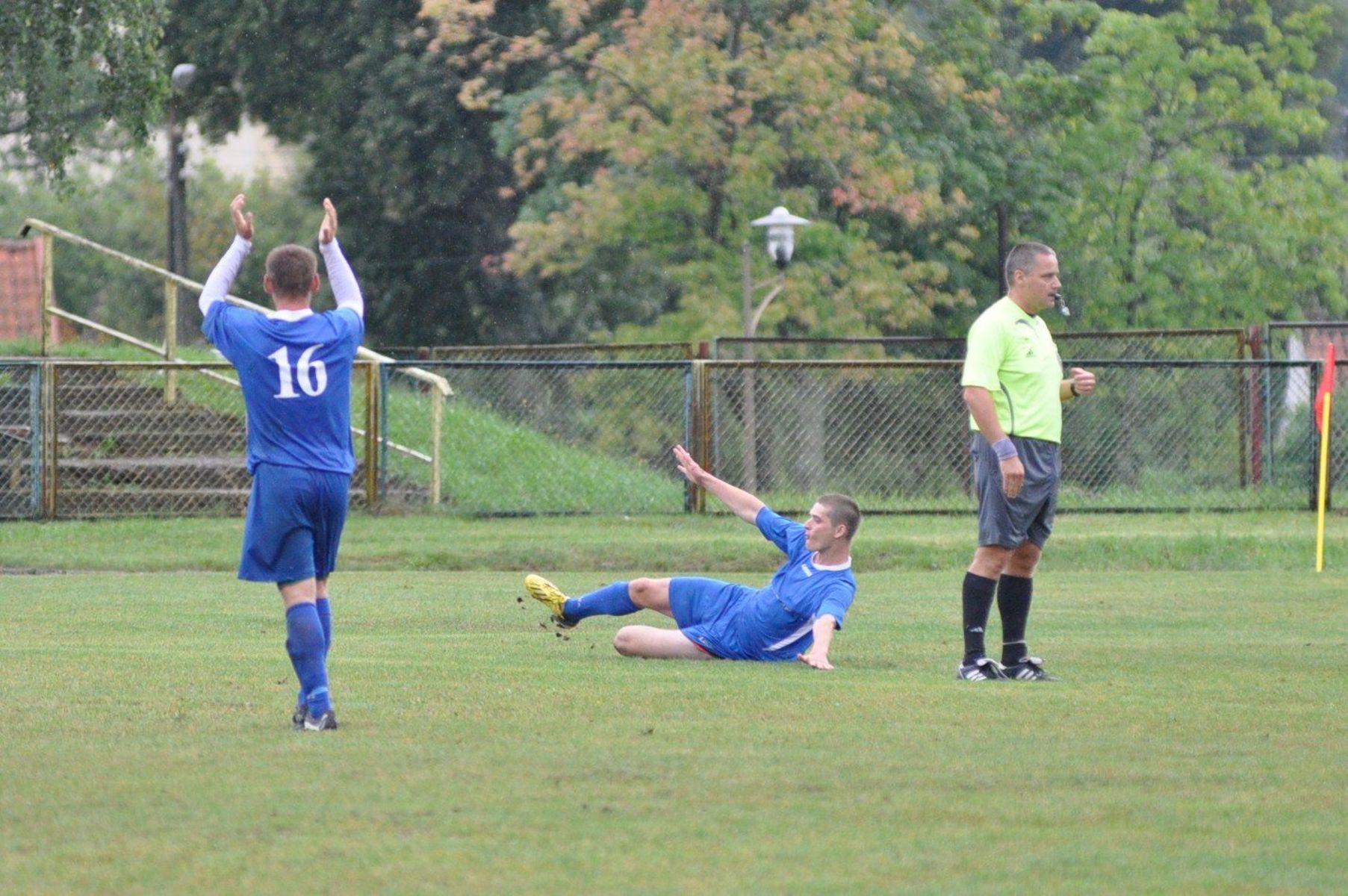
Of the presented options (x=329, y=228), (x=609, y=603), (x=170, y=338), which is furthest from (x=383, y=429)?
(x=329, y=228)

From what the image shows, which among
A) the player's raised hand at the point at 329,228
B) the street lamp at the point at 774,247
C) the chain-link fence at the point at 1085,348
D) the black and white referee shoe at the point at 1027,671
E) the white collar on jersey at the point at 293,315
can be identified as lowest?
the black and white referee shoe at the point at 1027,671

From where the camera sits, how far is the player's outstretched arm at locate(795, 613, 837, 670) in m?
8.69

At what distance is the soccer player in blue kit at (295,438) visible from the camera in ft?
22.5

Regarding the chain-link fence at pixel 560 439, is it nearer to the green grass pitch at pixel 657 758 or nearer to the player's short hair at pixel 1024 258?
the green grass pitch at pixel 657 758

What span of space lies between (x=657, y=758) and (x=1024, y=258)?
339cm

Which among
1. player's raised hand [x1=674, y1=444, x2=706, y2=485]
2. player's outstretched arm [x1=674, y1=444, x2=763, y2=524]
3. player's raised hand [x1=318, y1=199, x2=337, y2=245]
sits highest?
player's raised hand [x1=318, y1=199, x2=337, y2=245]

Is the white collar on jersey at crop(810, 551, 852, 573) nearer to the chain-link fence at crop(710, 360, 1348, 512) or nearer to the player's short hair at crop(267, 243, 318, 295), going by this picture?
the player's short hair at crop(267, 243, 318, 295)

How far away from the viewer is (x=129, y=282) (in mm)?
48844

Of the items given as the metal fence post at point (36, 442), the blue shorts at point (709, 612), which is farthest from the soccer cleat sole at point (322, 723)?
the metal fence post at point (36, 442)

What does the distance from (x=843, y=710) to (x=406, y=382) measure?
1903 centimetres

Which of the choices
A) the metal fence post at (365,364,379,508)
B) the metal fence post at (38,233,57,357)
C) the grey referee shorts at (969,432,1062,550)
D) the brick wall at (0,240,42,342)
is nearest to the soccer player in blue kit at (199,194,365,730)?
the grey referee shorts at (969,432,1062,550)

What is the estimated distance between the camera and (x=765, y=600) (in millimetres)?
9008

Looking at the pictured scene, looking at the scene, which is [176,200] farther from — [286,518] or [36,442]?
[286,518]

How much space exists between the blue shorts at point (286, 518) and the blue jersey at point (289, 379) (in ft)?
0.14
